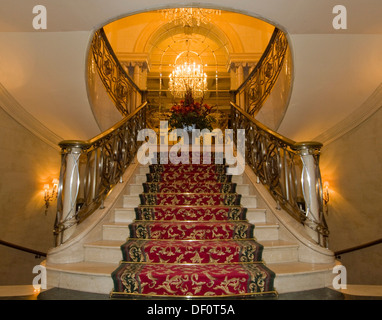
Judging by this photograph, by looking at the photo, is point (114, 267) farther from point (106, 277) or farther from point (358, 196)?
point (358, 196)

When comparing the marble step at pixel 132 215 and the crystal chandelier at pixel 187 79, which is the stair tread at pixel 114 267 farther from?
the crystal chandelier at pixel 187 79

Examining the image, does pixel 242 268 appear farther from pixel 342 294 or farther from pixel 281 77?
pixel 281 77

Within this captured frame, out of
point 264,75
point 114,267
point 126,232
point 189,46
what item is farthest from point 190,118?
point 189,46

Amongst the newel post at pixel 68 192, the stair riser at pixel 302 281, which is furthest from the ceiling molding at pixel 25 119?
the stair riser at pixel 302 281

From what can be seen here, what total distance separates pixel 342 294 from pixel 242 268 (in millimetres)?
823

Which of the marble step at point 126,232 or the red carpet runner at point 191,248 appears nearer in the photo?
the red carpet runner at point 191,248

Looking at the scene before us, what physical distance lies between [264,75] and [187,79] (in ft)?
9.63

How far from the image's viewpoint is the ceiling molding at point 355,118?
4.00 metres

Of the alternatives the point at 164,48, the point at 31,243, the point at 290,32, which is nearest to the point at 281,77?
the point at 290,32

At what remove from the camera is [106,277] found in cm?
222

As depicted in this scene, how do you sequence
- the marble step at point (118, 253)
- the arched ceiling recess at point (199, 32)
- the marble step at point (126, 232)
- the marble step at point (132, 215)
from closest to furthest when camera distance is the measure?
the marble step at point (118, 253)
the marble step at point (126, 232)
the marble step at point (132, 215)
the arched ceiling recess at point (199, 32)

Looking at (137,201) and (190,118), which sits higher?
(190,118)

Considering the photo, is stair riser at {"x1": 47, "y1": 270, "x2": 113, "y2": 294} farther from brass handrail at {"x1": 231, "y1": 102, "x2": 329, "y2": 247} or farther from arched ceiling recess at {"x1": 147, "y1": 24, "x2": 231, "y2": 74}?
arched ceiling recess at {"x1": 147, "y1": 24, "x2": 231, "y2": 74}

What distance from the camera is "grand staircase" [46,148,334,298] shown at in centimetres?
217
